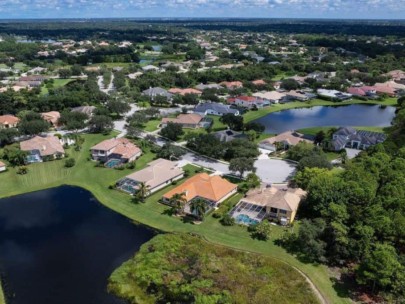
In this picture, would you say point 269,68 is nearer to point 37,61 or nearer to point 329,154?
point 329,154

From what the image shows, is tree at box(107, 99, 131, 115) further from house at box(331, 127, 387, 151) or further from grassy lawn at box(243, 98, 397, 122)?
house at box(331, 127, 387, 151)

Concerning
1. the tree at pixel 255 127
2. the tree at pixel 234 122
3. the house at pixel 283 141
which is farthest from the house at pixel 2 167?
the tree at pixel 255 127

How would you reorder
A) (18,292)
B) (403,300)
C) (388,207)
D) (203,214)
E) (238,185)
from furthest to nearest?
(238,185) → (203,214) → (388,207) → (18,292) → (403,300)

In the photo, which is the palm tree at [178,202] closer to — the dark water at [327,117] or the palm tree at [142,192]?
the palm tree at [142,192]

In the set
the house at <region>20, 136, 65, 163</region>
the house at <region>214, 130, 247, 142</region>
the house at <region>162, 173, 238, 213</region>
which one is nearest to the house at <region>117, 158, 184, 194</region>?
the house at <region>162, 173, 238, 213</region>

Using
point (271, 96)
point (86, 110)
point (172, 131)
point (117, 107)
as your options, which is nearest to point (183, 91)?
point (271, 96)

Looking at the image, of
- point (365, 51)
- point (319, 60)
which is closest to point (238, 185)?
point (319, 60)

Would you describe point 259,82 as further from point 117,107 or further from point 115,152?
point 115,152
